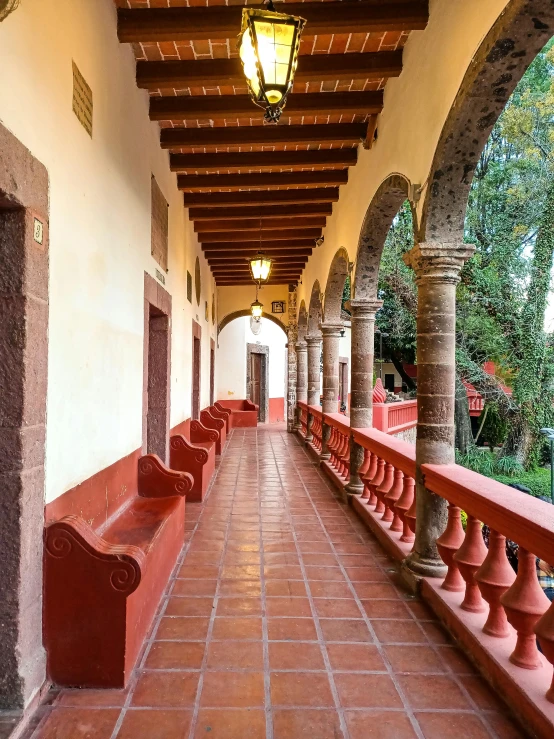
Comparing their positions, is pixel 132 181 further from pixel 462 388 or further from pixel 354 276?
pixel 462 388

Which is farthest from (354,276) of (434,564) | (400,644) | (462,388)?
(462,388)

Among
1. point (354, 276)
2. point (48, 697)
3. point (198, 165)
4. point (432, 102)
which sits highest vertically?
point (198, 165)

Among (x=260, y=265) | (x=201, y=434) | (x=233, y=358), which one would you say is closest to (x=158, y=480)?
(x=201, y=434)

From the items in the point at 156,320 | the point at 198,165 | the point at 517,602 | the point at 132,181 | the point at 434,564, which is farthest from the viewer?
the point at 198,165

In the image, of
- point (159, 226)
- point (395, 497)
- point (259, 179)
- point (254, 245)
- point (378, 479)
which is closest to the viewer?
point (395, 497)

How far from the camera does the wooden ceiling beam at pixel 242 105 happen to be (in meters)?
4.68

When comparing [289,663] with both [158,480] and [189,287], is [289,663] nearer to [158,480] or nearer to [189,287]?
[158,480]

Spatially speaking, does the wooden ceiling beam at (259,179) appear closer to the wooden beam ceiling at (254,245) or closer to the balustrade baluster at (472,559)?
the wooden beam ceiling at (254,245)

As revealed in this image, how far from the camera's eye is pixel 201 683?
7.95 feet

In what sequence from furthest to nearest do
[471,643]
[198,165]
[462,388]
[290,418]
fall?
[462,388] → [290,418] → [198,165] → [471,643]

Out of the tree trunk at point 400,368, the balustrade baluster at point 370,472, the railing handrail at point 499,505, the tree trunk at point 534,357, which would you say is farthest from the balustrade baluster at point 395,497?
the tree trunk at point 400,368

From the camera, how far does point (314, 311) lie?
10555 millimetres

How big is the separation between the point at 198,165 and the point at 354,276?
209cm

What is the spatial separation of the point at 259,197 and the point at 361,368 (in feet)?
8.67
